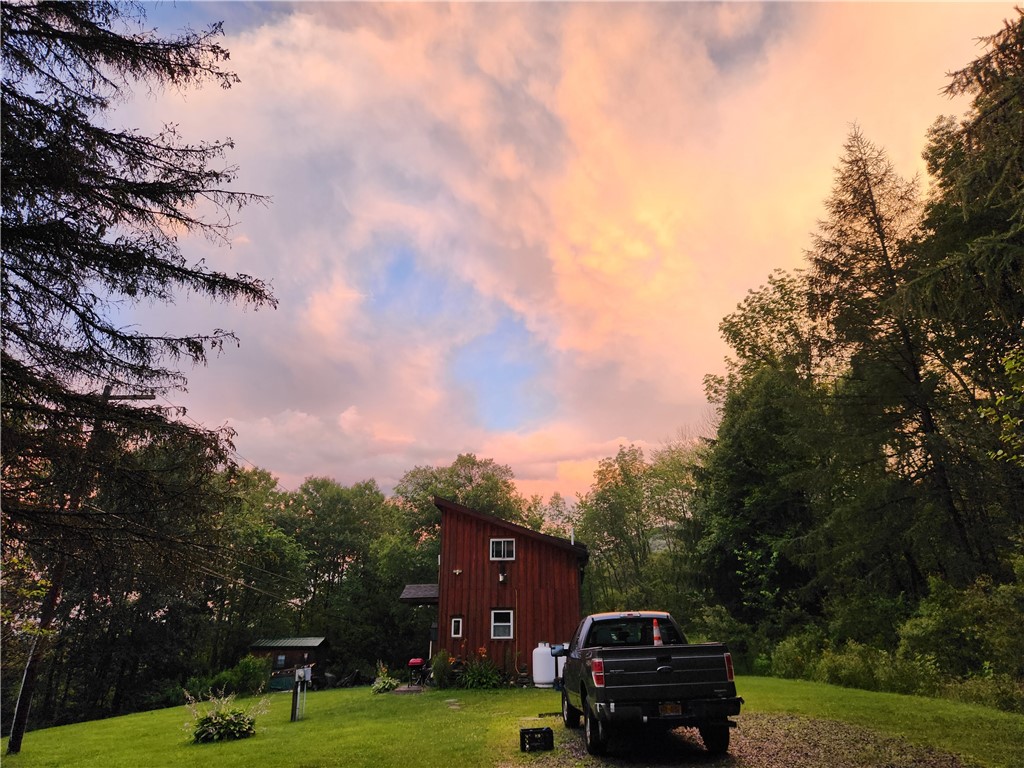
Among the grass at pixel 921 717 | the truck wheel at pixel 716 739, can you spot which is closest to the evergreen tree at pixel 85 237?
the truck wheel at pixel 716 739

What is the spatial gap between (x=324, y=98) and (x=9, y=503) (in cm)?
781

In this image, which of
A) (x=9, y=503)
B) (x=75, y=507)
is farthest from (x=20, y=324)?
(x=75, y=507)

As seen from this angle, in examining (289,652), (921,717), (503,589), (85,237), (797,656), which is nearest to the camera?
(85,237)

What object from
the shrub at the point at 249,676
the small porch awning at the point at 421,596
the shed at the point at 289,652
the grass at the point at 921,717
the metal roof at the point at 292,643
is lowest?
the shrub at the point at 249,676

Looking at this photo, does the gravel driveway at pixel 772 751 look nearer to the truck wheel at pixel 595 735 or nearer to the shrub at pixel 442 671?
the truck wheel at pixel 595 735

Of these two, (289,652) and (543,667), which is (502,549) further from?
(289,652)

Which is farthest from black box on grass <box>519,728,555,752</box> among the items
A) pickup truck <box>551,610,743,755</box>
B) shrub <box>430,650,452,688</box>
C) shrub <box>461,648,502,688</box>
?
shrub <box>430,650,452,688</box>

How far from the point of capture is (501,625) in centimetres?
2080

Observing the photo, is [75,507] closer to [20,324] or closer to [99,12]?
[20,324]

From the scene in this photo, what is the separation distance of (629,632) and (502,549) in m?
13.5

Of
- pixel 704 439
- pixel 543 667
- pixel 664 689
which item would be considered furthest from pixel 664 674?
pixel 704 439

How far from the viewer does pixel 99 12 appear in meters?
6.11

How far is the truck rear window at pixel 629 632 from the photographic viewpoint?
8.49 meters

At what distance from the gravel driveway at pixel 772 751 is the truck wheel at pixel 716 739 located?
0.11 m
